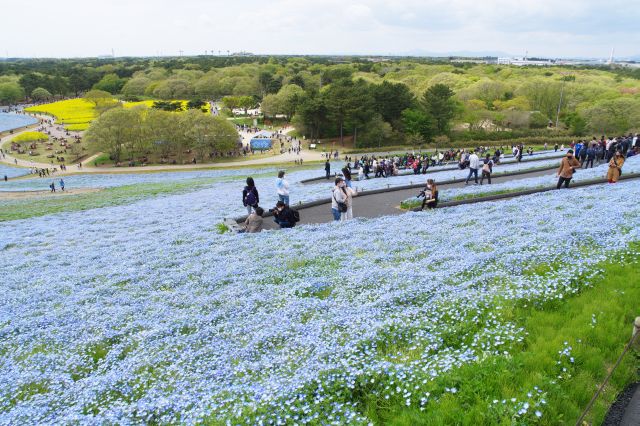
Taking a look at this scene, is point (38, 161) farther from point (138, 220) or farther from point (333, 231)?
point (333, 231)

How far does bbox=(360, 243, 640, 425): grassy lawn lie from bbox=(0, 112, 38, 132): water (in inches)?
4569

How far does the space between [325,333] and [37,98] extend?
170 metres

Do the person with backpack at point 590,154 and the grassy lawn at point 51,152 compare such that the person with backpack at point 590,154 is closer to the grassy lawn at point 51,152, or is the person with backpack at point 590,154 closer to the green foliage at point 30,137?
the grassy lawn at point 51,152

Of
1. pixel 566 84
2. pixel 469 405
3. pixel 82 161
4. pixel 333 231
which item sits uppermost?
pixel 566 84

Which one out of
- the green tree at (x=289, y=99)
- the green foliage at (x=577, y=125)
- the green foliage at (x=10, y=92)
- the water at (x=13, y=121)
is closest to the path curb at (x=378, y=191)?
the green foliage at (x=577, y=125)

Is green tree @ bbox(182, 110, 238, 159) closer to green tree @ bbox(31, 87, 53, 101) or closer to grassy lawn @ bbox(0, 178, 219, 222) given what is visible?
grassy lawn @ bbox(0, 178, 219, 222)

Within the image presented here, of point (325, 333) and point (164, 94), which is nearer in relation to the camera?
point (325, 333)

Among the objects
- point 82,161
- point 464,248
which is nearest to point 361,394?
point 464,248

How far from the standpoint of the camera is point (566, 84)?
306 feet

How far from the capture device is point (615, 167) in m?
17.0

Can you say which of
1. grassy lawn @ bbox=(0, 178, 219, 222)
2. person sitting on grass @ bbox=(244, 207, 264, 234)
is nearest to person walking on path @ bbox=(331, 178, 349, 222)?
person sitting on grass @ bbox=(244, 207, 264, 234)

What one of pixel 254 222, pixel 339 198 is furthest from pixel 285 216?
pixel 339 198

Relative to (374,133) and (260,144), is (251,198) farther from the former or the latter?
(260,144)

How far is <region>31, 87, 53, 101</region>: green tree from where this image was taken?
13262cm
